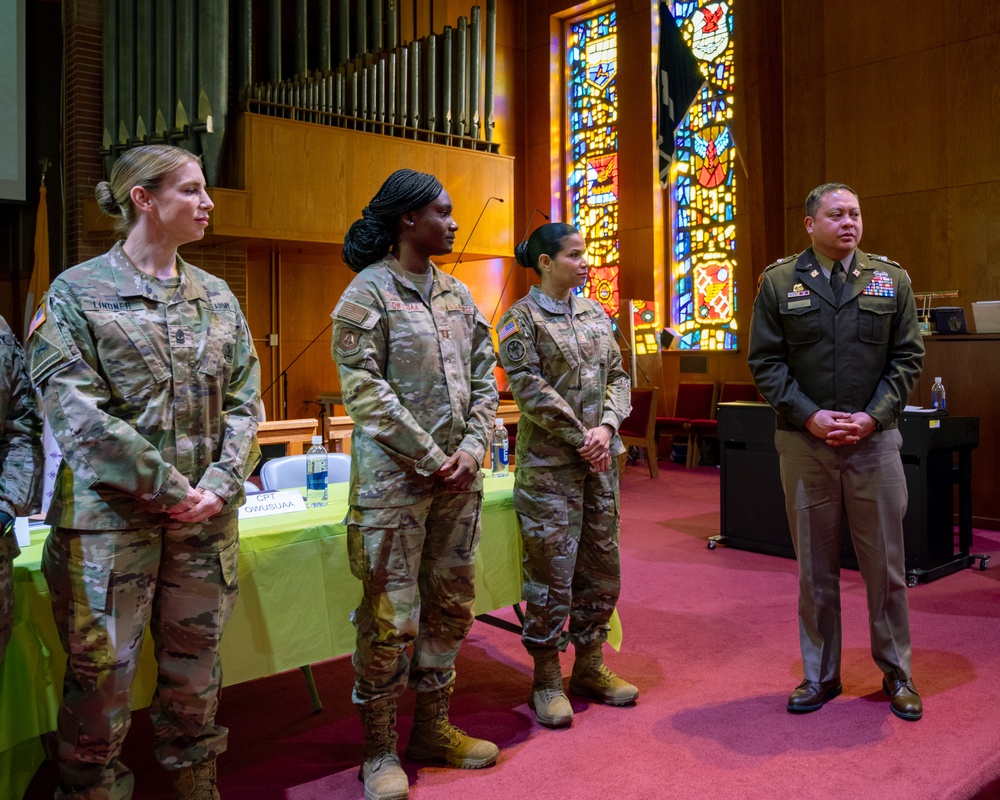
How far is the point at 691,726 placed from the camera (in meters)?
2.67

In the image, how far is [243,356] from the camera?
207 cm

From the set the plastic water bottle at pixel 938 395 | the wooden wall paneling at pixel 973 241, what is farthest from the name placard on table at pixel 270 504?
the wooden wall paneling at pixel 973 241

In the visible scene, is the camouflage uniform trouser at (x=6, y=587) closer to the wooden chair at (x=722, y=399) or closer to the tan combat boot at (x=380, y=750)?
the tan combat boot at (x=380, y=750)

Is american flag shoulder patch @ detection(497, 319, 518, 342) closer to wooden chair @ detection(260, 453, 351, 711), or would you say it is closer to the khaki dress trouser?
wooden chair @ detection(260, 453, 351, 711)

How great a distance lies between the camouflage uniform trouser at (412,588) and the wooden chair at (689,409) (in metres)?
6.34

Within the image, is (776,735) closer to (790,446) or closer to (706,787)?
(706,787)

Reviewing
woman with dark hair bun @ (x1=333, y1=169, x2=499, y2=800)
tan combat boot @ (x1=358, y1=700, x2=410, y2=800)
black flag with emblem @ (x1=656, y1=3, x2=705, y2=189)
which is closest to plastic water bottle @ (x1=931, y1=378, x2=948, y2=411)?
woman with dark hair bun @ (x1=333, y1=169, x2=499, y2=800)

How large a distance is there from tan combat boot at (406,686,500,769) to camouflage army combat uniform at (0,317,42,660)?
1055 millimetres

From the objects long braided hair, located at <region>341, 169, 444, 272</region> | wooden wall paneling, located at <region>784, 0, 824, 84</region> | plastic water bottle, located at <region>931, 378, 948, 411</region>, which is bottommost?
plastic water bottle, located at <region>931, 378, 948, 411</region>

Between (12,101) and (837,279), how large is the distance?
6.52 meters

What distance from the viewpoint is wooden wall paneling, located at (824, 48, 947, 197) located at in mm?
7125

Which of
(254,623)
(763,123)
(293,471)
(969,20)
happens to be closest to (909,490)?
(293,471)

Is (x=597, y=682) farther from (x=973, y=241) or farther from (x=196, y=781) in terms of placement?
(x=973, y=241)

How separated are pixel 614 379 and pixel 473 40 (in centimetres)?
627
